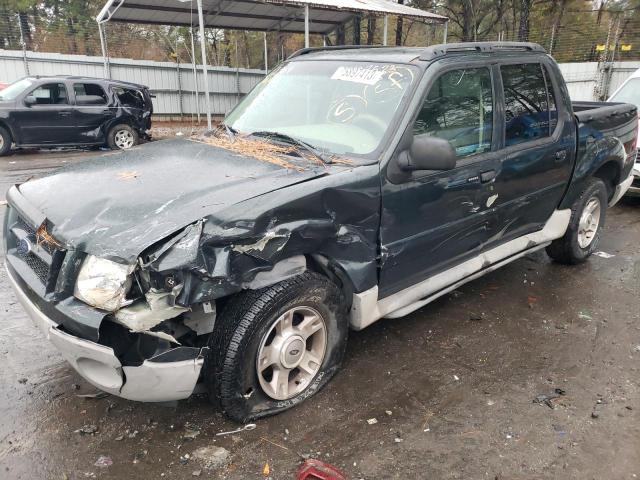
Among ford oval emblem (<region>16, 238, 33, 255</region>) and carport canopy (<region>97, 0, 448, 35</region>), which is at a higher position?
carport canopy (<region>97, 0, 448, 35</region>)

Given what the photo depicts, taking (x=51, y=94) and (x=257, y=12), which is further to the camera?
(x=257, y=12)

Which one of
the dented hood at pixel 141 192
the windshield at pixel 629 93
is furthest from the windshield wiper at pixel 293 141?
the windshield at pixel 629 93

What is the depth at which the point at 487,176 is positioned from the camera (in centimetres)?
359

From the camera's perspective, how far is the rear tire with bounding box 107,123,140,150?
12.6m

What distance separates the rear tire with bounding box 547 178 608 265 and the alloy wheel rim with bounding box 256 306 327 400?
3.12m

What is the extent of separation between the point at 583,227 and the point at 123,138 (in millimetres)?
11076

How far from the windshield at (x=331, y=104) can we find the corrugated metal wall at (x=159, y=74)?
649 inches

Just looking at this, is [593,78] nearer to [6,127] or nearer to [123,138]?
[123,138]

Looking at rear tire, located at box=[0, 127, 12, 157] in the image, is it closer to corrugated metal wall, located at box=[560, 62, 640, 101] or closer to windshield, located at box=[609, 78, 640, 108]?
windshield, located at box=[609, 78, 640, 108]

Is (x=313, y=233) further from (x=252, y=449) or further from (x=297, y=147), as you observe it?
(x=252, y=449)

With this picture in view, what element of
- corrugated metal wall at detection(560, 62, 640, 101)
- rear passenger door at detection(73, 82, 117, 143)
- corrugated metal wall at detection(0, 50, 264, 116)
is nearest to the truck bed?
rear passenger door at detection(73, 82, 117, 143)

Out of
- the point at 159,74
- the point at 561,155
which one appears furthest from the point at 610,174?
the point at 159,74

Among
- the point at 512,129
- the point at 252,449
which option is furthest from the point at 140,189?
the point at 512,129

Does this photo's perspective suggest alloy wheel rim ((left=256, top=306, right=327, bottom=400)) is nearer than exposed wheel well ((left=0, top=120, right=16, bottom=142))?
Yes
